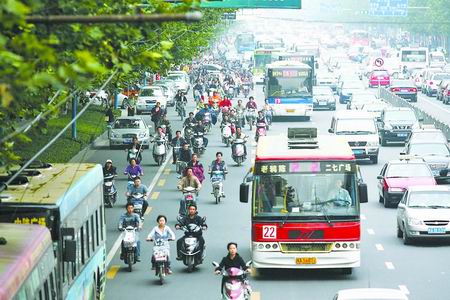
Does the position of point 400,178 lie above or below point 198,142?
above

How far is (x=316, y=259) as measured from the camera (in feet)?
83.9

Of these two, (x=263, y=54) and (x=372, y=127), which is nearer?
(x=372, y=127)

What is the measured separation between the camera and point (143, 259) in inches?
1137

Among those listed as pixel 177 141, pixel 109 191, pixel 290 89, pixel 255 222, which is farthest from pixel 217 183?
pixel 290 89

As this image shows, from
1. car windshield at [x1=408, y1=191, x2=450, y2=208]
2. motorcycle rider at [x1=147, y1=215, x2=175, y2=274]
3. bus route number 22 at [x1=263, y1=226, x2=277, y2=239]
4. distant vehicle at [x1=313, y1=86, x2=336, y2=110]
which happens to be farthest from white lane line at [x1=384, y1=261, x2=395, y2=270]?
distant vehicle at [x1=313, y1=86, x2=336, y2=110]

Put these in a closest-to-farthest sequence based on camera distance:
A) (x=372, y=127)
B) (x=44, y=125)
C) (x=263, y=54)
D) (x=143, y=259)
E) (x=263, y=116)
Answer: (x=44, y=125)
(x=143, y=259)
(x=372, y=127)
(x=263, y=116)
(x=263, y=54)

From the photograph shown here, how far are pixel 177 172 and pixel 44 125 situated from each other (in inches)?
1157

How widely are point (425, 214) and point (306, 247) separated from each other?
524 centimetres

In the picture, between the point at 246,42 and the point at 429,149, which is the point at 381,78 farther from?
the point at 246,42

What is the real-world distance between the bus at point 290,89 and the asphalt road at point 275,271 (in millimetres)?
27409

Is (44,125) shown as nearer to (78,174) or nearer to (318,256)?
(78,174)

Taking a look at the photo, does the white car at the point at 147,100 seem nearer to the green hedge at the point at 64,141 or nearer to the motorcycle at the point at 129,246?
the green hedge at the point at 64,141

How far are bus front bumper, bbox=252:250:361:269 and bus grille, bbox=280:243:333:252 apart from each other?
0.07 meters

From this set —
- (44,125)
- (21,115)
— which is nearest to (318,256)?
(21,115)
